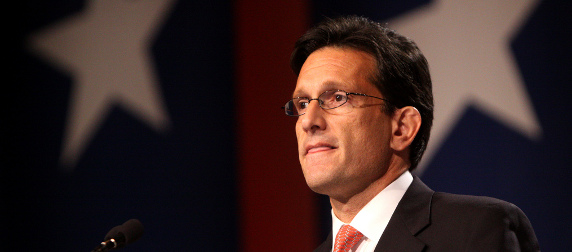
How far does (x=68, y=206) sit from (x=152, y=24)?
1152 millimetres

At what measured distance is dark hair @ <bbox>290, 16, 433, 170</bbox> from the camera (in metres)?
1.81

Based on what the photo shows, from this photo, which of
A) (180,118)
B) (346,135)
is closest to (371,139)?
(346,135)

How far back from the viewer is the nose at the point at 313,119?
1.75 m

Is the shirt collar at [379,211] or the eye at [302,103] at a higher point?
the eye at [302,103]

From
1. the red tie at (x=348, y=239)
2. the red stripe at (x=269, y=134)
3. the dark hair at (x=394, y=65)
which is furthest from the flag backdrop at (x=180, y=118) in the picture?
the red tie at (x=348, y=239)

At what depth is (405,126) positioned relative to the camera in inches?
71.6

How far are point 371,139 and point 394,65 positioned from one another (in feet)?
0.87

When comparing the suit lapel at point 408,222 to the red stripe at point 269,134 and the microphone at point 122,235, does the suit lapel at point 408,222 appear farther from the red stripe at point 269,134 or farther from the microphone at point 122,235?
the red stripe at point 269,134

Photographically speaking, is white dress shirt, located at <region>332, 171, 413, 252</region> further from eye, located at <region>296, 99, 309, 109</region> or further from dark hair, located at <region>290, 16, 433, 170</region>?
eye, located at <region>296, 99, 309, 109</region>

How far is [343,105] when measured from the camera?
5.76ft

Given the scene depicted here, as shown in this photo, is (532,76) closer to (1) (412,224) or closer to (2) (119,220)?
(1) (412,224)

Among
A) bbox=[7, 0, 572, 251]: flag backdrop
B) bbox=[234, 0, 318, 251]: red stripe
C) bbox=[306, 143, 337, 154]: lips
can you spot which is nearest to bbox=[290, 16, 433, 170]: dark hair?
bbox=[306, 143, 337, 154]: lips

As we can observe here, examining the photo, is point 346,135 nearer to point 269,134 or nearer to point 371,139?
point 371,139

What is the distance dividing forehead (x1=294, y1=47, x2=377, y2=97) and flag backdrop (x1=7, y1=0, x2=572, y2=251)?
1.15 meters
